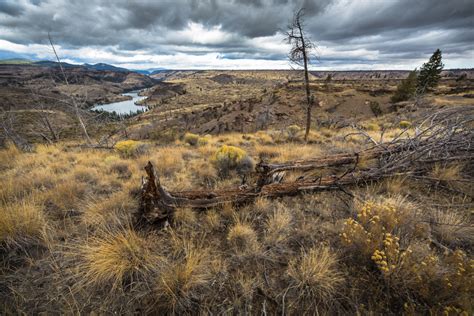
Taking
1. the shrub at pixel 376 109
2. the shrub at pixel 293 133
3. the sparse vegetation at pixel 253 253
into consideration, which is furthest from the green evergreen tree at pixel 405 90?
the sparse vegetation at pixel 253 253

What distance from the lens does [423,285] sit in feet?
5.17

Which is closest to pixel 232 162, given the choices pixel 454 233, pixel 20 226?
pixel 20 226

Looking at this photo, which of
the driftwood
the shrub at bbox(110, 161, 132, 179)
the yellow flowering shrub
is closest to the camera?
the yellow flowering shrub

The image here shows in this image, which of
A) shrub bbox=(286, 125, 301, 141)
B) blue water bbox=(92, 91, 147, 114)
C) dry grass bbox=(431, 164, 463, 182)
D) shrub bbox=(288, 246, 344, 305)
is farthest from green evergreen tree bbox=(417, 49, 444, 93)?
blue water bbox=(92, 91, 147, 114)

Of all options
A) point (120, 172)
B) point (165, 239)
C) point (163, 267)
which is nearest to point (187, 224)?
point (165, 239)

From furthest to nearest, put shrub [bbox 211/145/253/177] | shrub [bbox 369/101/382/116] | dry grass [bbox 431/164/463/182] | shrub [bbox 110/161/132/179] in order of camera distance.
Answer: shrub [bbox 369/101/382/116] → shrub [bbox 211/145/253/177] → shrub [bbox 110/161/132/179] → dry grass [bbox 431/164/463/182]

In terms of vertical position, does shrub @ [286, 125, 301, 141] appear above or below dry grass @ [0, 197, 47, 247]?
below

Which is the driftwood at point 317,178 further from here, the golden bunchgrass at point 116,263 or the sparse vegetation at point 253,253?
the golden bunchgrass at point 116,263

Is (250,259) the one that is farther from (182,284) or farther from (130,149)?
(130,149)

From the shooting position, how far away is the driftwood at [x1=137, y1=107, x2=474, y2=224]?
2484mm

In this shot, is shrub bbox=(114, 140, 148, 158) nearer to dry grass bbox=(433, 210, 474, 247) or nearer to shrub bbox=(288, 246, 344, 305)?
shrub bbox=(288, 246, 344, 305)

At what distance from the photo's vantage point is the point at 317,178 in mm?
3252

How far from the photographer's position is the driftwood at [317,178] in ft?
8.15

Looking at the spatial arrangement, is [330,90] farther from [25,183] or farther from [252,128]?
[25,183]
